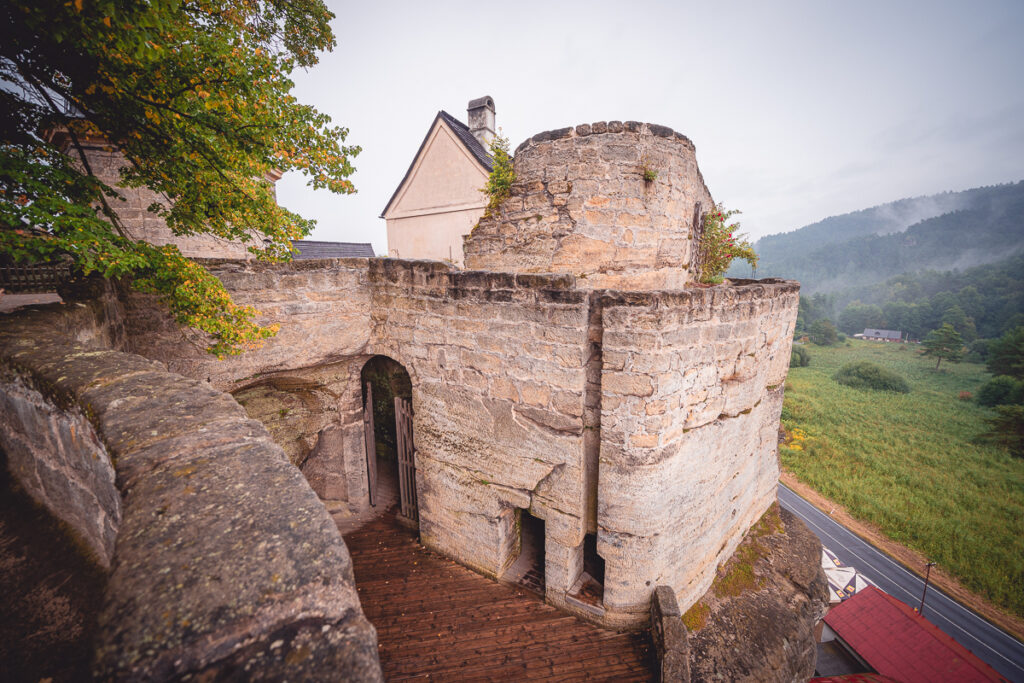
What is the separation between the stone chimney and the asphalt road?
1615 cm

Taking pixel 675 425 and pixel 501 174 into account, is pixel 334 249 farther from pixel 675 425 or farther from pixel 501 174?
pixel 675 425

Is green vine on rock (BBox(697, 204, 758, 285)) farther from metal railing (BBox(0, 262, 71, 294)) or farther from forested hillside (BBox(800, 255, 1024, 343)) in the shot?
forested hillside (BBox(800, 255, 1024, 343))

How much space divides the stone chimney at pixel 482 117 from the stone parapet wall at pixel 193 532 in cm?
1435

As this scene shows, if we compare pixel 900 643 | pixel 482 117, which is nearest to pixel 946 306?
pixel 900 643

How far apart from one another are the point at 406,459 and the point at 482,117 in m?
13.2

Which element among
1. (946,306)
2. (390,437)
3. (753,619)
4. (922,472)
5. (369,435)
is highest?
(369,435)

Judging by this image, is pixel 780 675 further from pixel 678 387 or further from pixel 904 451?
pixel 904 451

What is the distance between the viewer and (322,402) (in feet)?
18.0

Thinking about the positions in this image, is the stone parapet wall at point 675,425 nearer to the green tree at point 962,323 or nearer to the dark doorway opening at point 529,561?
the dark doorway opening at point 529,561

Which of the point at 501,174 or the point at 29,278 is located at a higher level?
the point at 501,174

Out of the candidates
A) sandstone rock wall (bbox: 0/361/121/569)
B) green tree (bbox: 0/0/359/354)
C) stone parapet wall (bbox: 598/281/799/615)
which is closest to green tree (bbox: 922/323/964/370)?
stone parapet wall (bbox: 598/281/799/615)

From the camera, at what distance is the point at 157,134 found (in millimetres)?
3486

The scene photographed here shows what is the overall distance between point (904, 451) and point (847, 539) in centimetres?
1364

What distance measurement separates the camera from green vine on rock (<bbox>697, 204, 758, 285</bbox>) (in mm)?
6242
